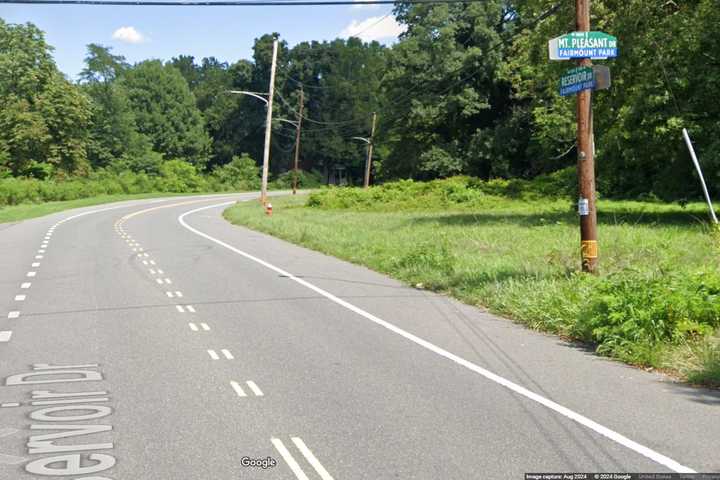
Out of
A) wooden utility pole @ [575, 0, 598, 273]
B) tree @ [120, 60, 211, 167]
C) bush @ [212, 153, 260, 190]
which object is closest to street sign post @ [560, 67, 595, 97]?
wooden utility pole @ [575, 0, 598, 273]

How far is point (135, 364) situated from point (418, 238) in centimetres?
1608

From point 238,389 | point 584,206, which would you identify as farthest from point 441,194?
point 238,389

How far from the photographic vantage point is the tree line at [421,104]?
25938 millimetres

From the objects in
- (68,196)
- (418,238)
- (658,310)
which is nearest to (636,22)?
(418,238)

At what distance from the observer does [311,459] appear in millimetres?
5938

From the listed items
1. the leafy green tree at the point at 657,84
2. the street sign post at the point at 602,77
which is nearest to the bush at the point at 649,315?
the street sign post at the point at 602,77

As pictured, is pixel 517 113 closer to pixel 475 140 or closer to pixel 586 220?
pixel 475 140

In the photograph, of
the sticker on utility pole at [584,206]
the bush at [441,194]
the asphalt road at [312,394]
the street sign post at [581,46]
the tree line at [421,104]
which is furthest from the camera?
the bush at [441,194]

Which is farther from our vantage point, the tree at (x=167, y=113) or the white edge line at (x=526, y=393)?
the tree at (x=167, y=113)

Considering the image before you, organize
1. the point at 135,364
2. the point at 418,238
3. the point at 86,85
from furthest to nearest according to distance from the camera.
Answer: the point at 86,85 < the point at 418,238 < the point at 135,364

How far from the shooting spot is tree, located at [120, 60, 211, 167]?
10538 centimetres

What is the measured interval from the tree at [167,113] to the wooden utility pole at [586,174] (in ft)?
311

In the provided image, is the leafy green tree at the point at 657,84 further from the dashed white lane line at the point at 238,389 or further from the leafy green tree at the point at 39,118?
the leafy green tree at the point at 39,118

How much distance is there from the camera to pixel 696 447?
6.18m
